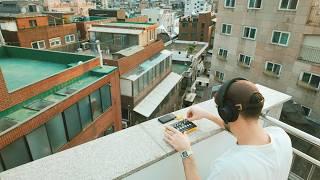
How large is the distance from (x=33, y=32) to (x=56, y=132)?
11.8 m

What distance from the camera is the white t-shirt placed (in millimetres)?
1287

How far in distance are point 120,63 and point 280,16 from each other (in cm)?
908

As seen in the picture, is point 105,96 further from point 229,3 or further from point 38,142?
point 229,3

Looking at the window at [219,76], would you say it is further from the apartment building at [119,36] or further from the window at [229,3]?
the apartment building at [119,36]

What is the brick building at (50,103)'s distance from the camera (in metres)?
5.73

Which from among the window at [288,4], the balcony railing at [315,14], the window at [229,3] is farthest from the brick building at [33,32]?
the balcony railing at [315,14]

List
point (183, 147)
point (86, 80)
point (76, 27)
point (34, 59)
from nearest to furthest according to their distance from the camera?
point (183, 147), point (86, 80), point (34, 59), point (76, 27)

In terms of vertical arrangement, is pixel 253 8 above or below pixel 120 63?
above

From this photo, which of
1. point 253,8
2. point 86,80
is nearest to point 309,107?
point 253,8

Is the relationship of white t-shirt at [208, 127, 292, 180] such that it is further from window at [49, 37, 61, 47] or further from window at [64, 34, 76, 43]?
window at [64, 34, 76, 43]

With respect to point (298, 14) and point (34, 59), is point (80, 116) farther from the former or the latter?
point (298, 14)

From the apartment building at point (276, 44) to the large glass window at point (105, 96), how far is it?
9.08 metres

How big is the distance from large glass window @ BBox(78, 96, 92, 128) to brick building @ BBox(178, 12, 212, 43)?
3080cm

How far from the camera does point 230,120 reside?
59.9 inches
